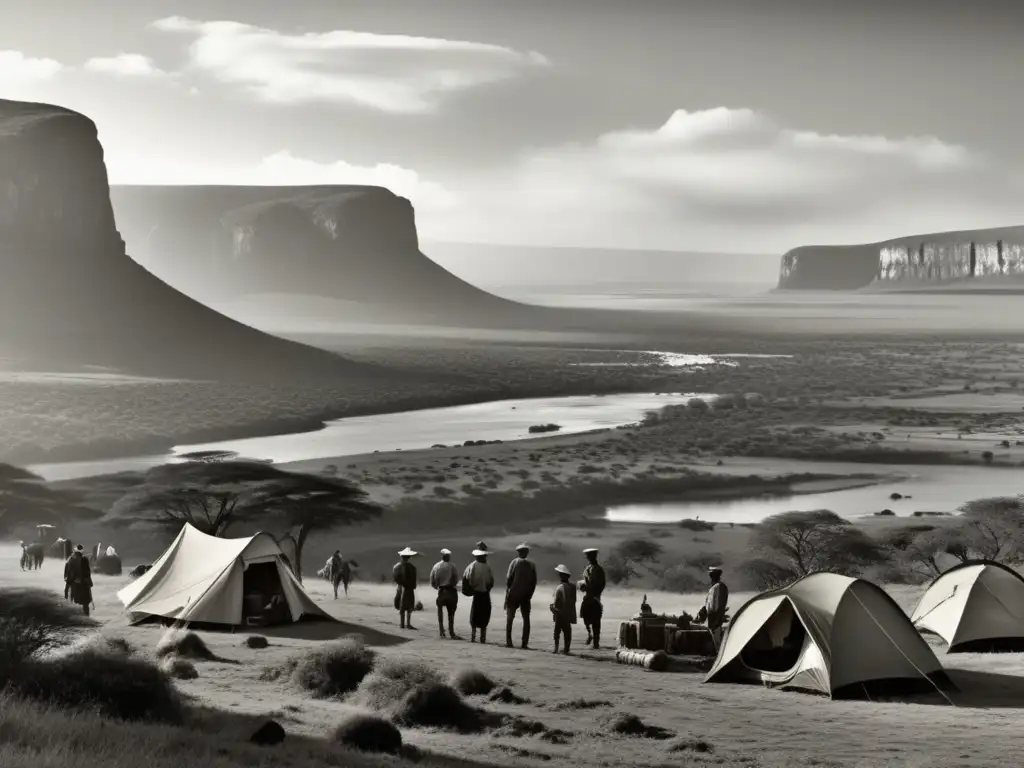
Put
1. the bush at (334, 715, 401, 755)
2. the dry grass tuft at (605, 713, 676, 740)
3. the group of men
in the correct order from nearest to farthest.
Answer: the bush at (334, 715, 401, 755)
the dry grass tuft at (605, 713, 676, 740)
the group of men

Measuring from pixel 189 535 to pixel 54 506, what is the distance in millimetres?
22481

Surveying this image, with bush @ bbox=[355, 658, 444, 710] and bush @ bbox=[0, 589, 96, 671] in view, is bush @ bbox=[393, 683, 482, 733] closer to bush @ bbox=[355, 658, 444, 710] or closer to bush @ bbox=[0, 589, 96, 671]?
bush @ bbox=[355, 658, 444, 710]

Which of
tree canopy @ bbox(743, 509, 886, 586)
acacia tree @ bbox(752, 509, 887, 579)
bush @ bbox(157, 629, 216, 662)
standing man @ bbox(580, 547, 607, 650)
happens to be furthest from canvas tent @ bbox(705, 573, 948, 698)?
acacia tree @ bbox(752, 509, 887, 579)

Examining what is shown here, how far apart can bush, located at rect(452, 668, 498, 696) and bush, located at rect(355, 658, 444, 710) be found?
0.22 metres

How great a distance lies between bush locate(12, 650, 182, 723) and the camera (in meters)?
14.6

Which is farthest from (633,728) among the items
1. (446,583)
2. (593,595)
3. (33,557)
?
(33,557)

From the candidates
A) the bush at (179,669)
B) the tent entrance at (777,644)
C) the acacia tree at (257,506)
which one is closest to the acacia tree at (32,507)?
the acacia tree at (257,506)

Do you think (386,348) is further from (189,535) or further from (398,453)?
(189,535)

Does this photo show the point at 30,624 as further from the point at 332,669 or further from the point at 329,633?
the point at 329,633

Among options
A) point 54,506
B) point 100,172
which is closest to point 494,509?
point 54,506

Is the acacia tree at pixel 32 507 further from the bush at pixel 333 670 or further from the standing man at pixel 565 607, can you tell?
the bush at pixel 333 670

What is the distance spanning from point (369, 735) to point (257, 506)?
30888 millimetres

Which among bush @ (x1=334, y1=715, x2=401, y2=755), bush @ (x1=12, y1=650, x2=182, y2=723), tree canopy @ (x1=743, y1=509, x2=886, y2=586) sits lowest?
tree canopy @ (x1=743, y1=509, x2=886, y2=586)

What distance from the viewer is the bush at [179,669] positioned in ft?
61.0
